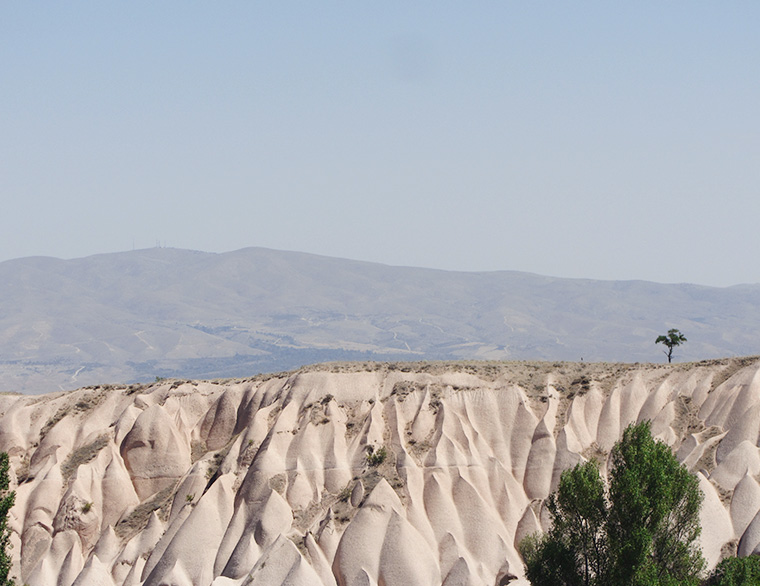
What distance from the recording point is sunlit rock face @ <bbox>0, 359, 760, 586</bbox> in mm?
79125

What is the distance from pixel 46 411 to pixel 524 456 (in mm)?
41475

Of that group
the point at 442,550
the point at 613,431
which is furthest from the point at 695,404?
the point at 442,550

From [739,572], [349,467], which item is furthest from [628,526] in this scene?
[349,467]

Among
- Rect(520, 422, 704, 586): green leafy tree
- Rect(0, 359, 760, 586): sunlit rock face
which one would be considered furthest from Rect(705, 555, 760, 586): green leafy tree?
Rect(0, 359, 760, 586): sunlit rock face

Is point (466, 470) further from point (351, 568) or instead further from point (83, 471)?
point (83, 471)

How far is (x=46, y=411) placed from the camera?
99.1 m

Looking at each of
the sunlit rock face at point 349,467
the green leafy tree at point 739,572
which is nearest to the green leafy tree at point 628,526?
the green leafy tree at point 739,572

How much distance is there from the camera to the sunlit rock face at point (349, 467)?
79.1 meters

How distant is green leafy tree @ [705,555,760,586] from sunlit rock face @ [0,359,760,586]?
593 cm

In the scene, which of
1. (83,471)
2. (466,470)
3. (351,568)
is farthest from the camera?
(83,471)

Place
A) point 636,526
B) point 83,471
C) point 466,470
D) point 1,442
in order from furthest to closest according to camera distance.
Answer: point 1,442 → point 83,471 → point 466,470 → point 636,526

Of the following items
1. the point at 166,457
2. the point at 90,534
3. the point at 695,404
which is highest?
the point at 695,404

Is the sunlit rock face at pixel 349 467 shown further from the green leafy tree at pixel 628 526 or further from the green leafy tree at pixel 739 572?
the green leafy tree at pixel 628 526

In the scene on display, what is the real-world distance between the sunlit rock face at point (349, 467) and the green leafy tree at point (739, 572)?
5927 millimetres
